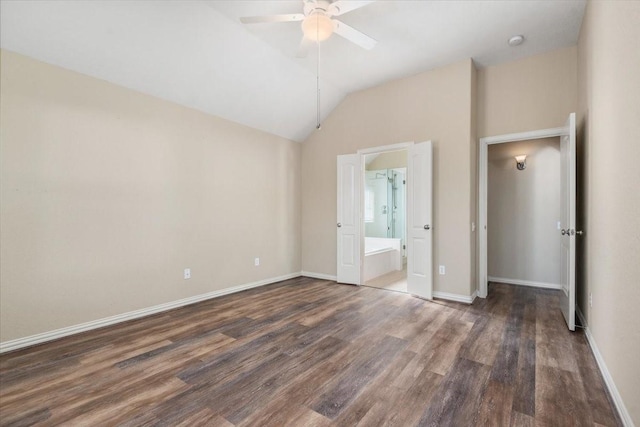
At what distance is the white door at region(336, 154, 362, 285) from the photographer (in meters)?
4.65

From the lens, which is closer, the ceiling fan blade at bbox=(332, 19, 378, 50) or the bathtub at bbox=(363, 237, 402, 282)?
the ceiling fan blade at bbox=(332, 19, 378, 50)

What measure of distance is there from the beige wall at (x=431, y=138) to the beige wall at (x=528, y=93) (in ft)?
1.31

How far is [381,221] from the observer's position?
25.2ft

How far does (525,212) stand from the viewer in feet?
14.9

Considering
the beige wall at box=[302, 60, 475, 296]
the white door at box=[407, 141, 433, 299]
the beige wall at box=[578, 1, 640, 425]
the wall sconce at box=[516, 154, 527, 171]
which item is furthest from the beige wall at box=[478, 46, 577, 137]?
the wall sconce at box=[516, 154, 527, 171]

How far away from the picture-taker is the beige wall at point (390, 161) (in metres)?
7.05

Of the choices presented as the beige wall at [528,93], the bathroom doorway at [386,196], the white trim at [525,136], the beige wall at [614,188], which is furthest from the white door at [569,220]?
the bathroom doorway at [386,196]

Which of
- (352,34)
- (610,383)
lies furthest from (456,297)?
(352,34)

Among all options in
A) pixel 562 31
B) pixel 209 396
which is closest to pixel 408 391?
pixel 209 396

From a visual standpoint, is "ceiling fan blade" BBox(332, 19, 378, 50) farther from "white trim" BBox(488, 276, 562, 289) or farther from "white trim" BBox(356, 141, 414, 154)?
"white trim" BBox(488, 276, 562, 289)

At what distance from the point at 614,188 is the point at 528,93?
2384 mm

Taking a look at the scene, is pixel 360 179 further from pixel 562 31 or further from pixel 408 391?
pixel 408 391

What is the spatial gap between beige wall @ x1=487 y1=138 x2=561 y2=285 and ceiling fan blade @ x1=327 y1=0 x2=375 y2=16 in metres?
3.58

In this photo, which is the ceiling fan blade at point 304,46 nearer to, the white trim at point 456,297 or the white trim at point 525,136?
the white trim at point 525,136
